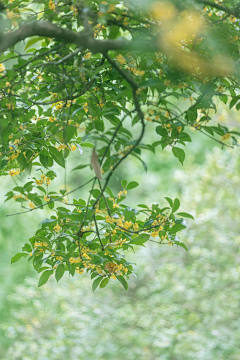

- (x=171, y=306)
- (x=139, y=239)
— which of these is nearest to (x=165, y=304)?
(x=171, y=306)

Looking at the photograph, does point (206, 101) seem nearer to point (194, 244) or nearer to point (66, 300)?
point (194, 244)

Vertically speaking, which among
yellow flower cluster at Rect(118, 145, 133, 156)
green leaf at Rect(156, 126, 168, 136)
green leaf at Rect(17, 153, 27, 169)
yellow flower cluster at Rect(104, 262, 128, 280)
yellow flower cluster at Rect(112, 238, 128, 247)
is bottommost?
yellow flower cluster at Rect(104, 262, 128, 280)

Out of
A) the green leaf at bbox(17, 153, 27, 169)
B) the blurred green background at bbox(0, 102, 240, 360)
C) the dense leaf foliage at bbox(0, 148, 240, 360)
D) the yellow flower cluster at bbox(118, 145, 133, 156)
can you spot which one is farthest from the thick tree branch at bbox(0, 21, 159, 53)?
the dense leaf foliage at bbox(0, 148, 240, 360)

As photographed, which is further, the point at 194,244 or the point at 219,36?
the point at 194,244

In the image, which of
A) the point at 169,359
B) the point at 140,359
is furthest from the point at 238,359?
the point at 140,359

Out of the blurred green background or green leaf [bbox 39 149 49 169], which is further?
the blurred green background

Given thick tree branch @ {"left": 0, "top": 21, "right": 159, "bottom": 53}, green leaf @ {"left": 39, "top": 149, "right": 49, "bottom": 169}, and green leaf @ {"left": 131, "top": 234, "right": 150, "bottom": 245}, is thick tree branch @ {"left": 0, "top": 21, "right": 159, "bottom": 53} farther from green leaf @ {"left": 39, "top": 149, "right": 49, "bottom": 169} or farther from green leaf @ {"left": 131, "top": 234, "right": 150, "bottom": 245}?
green leaf @ {"left": 131, "top": 234, "right": 150, "bottom": 245}

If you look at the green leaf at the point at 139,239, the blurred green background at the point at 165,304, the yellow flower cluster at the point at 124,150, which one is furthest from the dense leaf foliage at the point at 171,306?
the yellow flower cluster at the point at 124,150

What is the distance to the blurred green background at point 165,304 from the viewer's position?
2.58 m

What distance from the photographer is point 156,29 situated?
0.57m

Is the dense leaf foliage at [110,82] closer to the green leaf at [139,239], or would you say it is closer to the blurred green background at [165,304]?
the green leaf at [139,239]

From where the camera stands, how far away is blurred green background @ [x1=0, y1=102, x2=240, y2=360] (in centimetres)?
258

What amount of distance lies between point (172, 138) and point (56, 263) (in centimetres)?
34

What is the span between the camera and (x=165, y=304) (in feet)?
9.34
